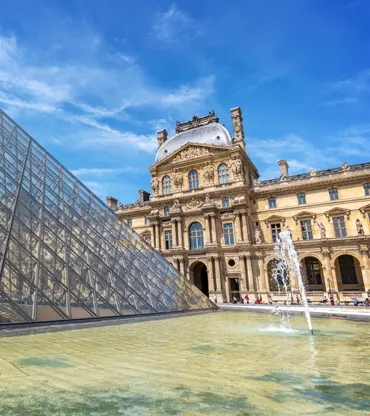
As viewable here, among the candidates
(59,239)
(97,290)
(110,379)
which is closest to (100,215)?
(59,239)

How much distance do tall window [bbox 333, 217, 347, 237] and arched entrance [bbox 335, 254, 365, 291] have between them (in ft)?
6.96

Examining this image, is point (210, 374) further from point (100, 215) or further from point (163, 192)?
point (163, 192)

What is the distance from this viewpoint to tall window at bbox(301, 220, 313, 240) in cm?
3058

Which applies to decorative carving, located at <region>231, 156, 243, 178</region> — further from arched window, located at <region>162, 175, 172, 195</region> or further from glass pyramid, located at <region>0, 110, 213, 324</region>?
glass pyramid, located at <region>0, 110, 213, 324</region>

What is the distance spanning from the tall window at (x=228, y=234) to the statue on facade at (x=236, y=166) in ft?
17.6

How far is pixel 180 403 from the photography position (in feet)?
10.00

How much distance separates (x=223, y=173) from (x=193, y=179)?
350 cm

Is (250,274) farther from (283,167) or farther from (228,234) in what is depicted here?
(283,167)

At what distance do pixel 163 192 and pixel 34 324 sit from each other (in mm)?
29494

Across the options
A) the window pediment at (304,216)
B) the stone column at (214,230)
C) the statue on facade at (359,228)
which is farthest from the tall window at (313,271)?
the stone column at (214,230)

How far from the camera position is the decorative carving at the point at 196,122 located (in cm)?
3988

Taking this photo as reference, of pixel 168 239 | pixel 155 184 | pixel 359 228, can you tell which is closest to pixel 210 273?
pixel 168 239

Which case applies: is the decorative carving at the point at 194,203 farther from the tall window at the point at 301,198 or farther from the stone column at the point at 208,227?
the tall window at the point at 301,198

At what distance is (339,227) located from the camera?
29594 mm
